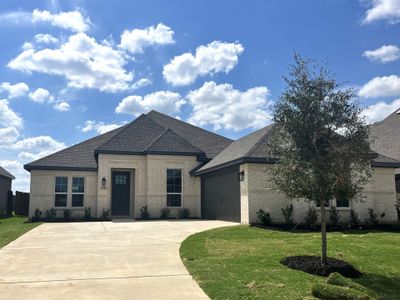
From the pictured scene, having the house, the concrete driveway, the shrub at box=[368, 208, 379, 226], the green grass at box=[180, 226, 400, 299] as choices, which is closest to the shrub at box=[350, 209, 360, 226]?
the shrub at box=[368, 208, 379, 226]

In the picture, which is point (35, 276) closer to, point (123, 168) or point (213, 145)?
point (123, 168)

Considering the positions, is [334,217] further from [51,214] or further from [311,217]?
[51,214]

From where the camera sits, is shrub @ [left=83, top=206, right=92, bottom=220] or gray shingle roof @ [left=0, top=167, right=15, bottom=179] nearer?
shrub @ [left=83, top=206, right=92, bottom=220]

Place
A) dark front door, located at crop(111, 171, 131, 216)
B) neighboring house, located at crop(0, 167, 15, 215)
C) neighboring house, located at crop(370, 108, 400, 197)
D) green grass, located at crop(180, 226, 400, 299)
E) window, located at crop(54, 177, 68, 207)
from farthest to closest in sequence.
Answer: neighboring house, located at crop(0, 167, 15, 215) → dark front door, located at crop(111, 171, 131, 216) → neighboring house, located at crop(370, 108, 400, 197) → window, located at crop(54, 177, 68, 207) → green grass, located at crop(180, 226, 400, 299)

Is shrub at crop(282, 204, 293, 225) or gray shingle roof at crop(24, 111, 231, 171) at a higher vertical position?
gray shingle roof at crop(24, 111, 231, 171)

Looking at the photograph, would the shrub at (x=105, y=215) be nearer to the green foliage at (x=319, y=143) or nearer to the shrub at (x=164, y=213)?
the shrub at (x=164, y=213)

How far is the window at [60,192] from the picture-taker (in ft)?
81.0

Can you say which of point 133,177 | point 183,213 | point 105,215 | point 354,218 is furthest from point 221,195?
point 105,215

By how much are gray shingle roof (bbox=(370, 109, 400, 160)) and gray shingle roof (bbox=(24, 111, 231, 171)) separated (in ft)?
32.6

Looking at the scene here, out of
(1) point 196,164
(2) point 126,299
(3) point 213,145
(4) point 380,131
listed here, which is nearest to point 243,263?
(2) point 126,299

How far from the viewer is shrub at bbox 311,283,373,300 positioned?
6301 mm

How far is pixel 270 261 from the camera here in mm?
9109

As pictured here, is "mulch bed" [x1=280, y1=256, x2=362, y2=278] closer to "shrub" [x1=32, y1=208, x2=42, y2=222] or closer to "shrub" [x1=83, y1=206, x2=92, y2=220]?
"shrub" [x1=83, y1=206, x2=92, y2=220]

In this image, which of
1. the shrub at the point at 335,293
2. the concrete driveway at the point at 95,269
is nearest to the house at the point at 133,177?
the concrete driveway at the point at 95,269
